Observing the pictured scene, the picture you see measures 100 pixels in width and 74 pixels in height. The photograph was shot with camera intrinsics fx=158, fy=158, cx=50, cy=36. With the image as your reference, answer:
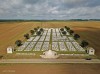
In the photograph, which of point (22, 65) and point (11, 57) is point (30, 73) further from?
point (11, 57)

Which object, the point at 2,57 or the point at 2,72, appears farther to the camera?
the point at 2,57

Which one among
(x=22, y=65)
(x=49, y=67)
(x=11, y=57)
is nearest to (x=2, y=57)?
(x=11, y=57)

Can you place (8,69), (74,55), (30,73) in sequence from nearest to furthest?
(30,73) → (8,69) → (74,55)

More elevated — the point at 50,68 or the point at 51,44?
the point at 51,44

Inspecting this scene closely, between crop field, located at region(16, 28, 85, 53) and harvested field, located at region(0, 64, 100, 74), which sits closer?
harvested field, located at region(0, 64, 100, 74)

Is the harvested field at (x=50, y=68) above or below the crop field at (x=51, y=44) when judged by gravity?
below

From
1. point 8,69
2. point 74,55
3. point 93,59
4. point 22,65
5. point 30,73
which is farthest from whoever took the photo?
point 74,55

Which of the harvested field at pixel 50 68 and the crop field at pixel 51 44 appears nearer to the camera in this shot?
Result: the harvested field at pixel 50 68

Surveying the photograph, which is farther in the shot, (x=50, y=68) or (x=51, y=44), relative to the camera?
(x=51, y=44)

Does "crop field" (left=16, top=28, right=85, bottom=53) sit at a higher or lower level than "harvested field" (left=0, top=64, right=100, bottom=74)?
higher

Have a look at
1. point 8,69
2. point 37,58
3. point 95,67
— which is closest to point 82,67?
point 95,67
